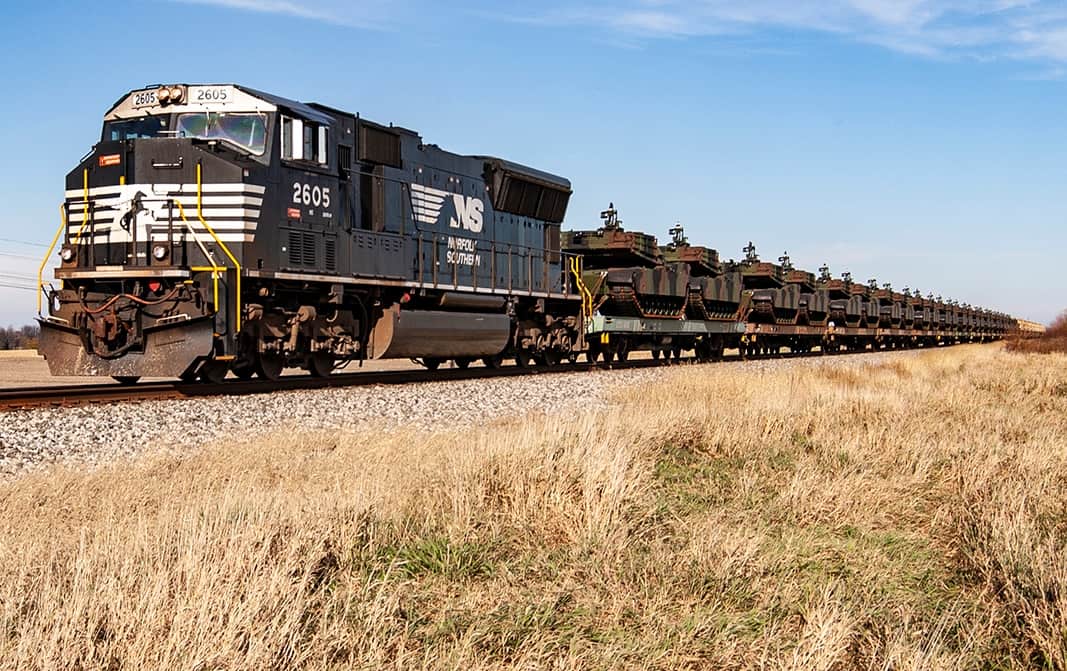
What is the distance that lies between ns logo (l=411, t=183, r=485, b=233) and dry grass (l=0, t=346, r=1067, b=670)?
27.1ft

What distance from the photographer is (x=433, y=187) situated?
16.1 metres

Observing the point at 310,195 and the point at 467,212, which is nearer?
the point at 310,195

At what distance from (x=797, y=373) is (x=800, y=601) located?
12.7m

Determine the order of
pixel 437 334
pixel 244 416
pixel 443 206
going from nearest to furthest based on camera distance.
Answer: pixel 244 416 → pixel 437 334 → pixel 443 206

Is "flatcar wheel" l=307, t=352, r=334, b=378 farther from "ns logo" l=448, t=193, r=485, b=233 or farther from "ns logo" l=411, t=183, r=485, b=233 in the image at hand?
"ns logo" l=448, t=193, r=485, b=233

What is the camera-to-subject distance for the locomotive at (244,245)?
37.7 ft

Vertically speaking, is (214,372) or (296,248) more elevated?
(296,248)

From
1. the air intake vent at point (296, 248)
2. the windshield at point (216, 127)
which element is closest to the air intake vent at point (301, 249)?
the air intake vent at point (296, 248)

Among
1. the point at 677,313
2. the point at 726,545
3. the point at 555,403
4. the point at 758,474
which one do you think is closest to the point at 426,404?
the point at 555,403

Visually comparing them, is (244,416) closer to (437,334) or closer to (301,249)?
(301,249)

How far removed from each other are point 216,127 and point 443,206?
4.79 meters

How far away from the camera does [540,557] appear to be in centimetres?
458

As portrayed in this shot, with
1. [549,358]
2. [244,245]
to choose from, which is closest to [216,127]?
[244,245]

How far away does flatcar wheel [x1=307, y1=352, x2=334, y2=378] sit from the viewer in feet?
45.0
